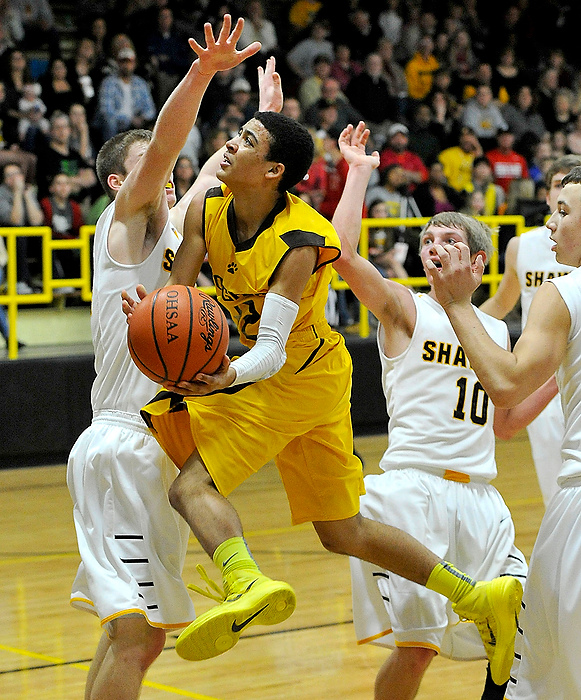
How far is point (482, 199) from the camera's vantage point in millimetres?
12266

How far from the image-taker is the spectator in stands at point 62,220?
10141 mm

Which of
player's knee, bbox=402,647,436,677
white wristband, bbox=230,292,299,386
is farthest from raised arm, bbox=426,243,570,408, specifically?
player's knee, bbox=402,647,436,677

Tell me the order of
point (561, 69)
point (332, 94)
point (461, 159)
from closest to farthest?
point (332, 94) < point (461, 159) < point (561, 69)

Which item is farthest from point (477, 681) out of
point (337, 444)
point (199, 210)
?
point (199, 210)

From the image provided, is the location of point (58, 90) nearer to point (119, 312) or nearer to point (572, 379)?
point (119, 312)

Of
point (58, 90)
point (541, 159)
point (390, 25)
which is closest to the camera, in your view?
point (58, 90)

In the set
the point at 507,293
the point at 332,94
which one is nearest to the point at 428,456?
the point at 507,293

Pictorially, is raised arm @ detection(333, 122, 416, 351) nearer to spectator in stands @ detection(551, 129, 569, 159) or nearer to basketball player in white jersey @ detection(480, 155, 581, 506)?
basketball player in white jersey @ detection(480, 155, 581, 506)

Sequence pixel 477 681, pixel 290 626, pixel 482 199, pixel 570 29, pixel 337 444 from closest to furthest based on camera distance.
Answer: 1. pixel 337 444
2. pixel 477 681
3. pixel 290 626
4. pixel 482 199
5. pixel 570 29

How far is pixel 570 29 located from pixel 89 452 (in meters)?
14.5

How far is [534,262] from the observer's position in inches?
245

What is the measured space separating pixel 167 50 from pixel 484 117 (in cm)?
404

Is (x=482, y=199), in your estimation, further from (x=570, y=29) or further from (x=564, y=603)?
(x=564, y=603)

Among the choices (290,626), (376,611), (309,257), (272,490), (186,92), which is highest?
(186,92)
